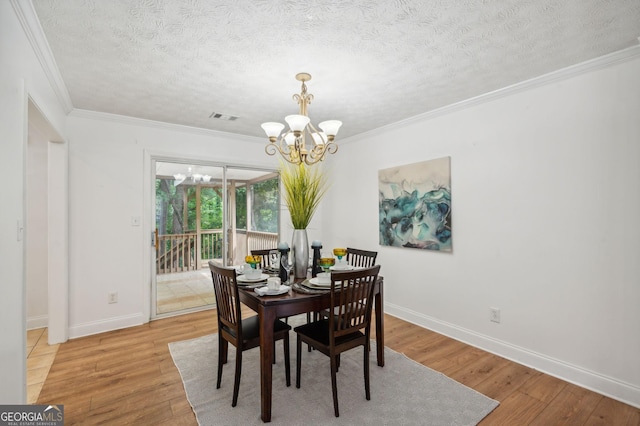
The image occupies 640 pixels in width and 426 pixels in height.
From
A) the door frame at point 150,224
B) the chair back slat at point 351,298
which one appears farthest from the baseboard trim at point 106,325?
the chair back slat at point 351,298

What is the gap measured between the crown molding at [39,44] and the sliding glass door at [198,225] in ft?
4.42

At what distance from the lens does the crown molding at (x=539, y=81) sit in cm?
217

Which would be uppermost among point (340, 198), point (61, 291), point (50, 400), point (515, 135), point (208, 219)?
point (515, 135)

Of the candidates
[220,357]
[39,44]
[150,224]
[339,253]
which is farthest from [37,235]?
[339,253]

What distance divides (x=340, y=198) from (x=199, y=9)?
3.42 meters

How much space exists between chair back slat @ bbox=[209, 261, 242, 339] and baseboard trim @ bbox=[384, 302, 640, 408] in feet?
7.66

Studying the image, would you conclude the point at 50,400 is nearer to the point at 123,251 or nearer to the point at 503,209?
the point at 123,251

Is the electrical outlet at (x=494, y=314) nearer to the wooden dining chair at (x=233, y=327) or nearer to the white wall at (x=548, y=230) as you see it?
the white wall at (x=548, y=230)

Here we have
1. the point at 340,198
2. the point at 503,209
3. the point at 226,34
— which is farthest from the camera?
the point at 340,198

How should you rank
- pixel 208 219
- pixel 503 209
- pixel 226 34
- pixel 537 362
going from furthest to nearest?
pixel 208 219 → pixel 503 209 → pixel 537 362 → pixel 226 34

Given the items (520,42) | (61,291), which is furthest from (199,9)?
(61,291)

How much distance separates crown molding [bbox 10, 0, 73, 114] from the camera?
1.64 m

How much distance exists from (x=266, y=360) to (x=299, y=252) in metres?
0.92

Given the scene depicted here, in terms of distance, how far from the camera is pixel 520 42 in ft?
6.77
